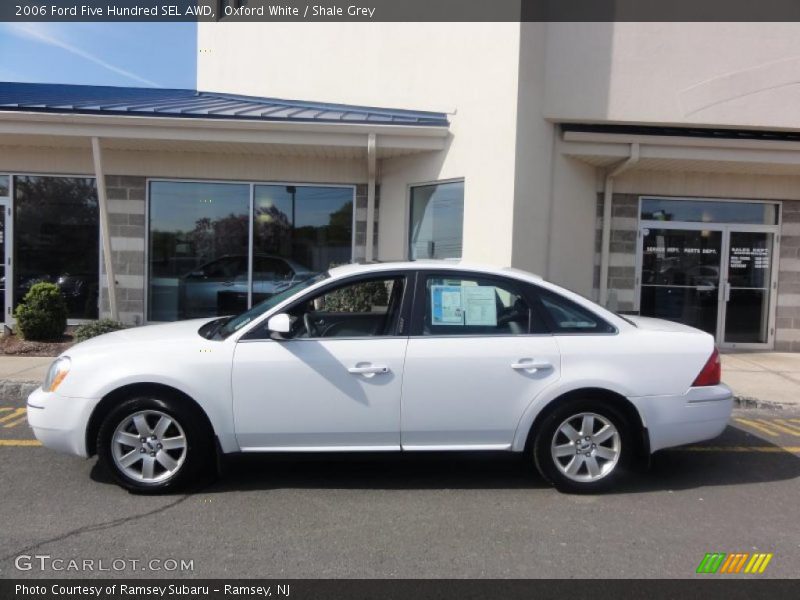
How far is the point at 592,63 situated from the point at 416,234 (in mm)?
3645

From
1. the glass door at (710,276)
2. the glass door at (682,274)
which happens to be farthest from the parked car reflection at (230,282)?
the glass door at (710,276)

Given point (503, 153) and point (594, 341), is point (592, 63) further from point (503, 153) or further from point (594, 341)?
point (594, 341)

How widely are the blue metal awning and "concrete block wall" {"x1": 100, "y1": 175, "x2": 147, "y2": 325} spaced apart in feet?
4.54

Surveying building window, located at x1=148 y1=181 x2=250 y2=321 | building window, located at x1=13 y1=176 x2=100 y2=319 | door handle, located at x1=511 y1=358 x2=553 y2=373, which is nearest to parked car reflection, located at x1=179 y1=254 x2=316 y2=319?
building window, located at x1=148 y1=181 x2=250 y2=321

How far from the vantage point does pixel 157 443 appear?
4.42 meters

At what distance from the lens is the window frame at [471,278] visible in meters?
4.57

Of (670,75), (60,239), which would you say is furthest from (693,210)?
(60,239)

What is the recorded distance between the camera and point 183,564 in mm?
3514

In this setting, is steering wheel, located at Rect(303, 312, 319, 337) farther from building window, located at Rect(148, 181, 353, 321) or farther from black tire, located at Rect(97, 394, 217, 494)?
building window, located at Rect(148, 181, 353, 321)

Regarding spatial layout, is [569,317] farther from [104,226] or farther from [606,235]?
[104,226]

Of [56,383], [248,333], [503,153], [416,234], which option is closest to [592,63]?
[503,153]

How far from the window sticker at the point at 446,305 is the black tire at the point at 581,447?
94cm

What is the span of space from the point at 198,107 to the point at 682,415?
28.3 feet

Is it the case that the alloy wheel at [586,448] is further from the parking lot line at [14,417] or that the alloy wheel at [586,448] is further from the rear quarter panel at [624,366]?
the parking lot line at [14,417]
